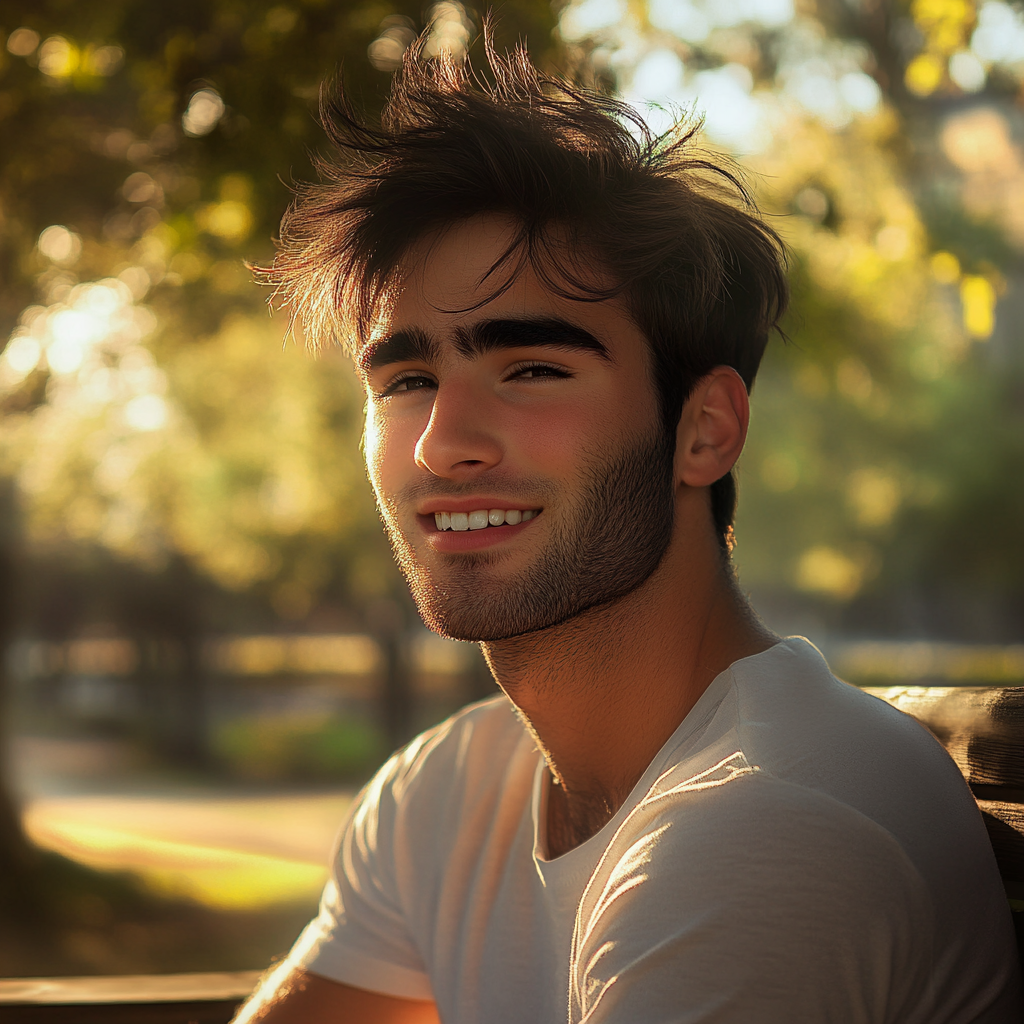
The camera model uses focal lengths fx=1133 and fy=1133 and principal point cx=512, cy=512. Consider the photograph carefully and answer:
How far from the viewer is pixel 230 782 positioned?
1847cm

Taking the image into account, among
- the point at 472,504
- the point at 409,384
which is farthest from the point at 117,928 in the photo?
the point at 472,504

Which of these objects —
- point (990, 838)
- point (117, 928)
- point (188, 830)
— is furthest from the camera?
point (188, 830)

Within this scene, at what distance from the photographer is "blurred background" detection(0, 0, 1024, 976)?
15.7 ft

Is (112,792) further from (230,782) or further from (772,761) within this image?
(772,761)

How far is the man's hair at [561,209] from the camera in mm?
2152

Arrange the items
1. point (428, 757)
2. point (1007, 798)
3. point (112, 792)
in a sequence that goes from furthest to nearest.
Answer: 1. point (112, 792)
2. point (428, 757)
3. point (1007, 798)

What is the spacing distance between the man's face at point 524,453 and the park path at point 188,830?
9.11 meters

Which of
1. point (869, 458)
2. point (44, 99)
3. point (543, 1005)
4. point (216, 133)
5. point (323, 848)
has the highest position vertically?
point (44, 99)

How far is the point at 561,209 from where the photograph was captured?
2.16m

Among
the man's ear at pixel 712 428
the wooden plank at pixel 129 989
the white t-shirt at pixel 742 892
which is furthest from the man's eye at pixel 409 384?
the wooden plank at pixel 129 989

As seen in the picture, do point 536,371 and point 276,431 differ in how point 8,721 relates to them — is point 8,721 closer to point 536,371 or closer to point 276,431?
point 276,431

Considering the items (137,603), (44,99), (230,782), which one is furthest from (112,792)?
(44,99)

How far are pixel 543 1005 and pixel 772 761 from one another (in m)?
0.71

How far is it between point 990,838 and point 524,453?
106 centimetres
